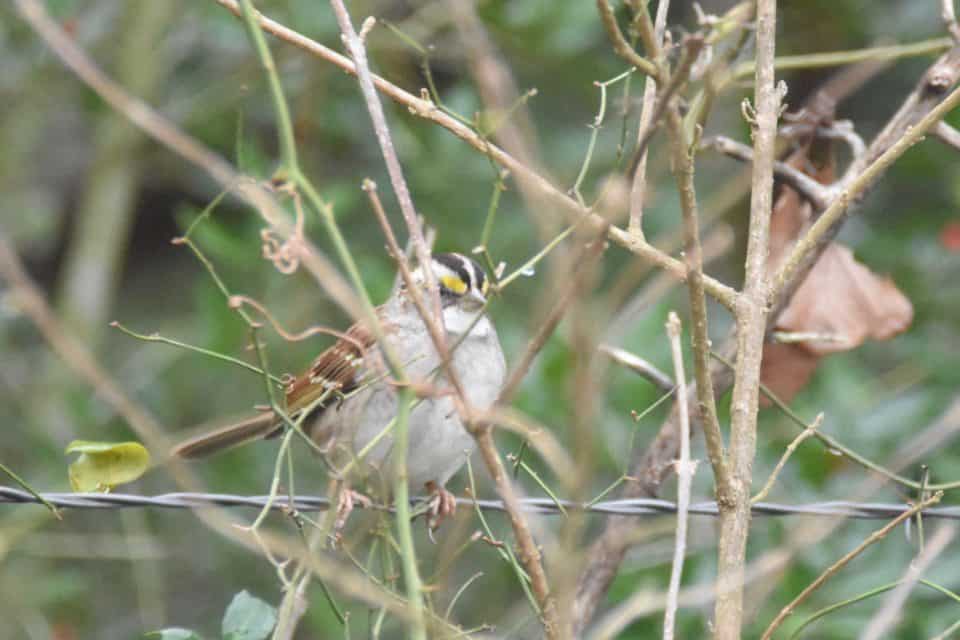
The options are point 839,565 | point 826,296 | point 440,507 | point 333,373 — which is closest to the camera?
point 839,565

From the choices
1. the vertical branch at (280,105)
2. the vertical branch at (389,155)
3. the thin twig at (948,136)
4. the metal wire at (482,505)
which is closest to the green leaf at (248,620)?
the metal wire at (482,505)

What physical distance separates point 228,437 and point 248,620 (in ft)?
5.31

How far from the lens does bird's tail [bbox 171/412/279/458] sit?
4387 millimetres

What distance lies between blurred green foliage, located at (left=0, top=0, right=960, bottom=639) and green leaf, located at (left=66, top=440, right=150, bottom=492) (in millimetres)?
1291

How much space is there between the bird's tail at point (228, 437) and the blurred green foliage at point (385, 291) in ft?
1.95

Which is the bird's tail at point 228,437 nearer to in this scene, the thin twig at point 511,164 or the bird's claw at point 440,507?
the bird's claw at point 440,507

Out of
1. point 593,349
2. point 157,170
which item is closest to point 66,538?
point 157,170

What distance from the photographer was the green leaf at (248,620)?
284 centimetres

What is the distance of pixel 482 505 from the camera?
3.06 m

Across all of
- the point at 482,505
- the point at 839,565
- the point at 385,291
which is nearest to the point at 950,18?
the point at 839,565

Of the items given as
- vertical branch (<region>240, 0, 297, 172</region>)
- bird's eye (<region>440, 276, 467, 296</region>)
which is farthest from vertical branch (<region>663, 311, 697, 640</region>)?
bird's eye (<region>440, 276, 467, 296</region>)

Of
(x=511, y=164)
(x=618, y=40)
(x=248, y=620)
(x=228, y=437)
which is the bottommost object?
(x=228, y=437)

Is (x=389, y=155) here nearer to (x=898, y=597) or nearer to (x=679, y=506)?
(x=679, y=506)

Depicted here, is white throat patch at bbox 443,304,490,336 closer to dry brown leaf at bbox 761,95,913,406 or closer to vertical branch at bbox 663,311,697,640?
dry brown leaf at bbox 761,95,913,406
